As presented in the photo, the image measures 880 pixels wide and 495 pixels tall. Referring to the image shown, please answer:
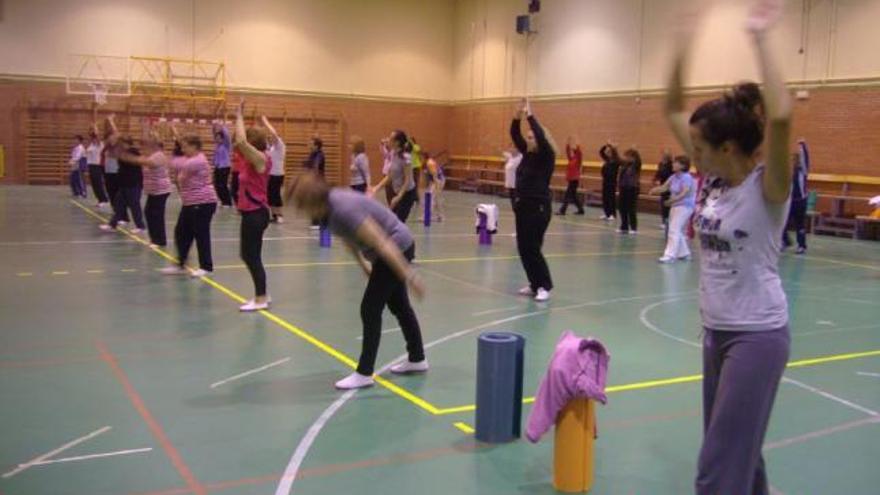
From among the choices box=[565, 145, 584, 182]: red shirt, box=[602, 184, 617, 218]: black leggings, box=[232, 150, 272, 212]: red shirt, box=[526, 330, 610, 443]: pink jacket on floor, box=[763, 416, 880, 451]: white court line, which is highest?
box=[565, 145, 584, 182]: red shirt

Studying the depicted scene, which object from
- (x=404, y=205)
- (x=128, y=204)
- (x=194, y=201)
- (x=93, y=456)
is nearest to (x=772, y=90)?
(x=93, y=456)

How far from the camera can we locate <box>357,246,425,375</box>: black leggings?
593cm

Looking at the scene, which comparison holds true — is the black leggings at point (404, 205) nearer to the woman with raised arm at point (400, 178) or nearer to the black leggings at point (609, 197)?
the woman with raised arm at point (400, 178)

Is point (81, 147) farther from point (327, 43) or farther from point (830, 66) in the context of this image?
point (830, 66)

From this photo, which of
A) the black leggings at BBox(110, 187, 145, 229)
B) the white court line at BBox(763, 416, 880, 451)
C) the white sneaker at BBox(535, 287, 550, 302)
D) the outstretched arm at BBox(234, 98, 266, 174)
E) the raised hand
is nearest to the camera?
the raised hand

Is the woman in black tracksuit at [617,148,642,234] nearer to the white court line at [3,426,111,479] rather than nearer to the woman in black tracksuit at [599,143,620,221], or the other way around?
the woman in black tracksuit at [599,143,620,221]

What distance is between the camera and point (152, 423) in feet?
17.3

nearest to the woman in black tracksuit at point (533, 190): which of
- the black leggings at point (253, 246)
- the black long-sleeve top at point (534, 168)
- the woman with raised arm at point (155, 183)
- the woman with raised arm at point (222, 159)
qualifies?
the black long-sleeve top at point (534, 168)

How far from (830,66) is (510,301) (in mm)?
14546

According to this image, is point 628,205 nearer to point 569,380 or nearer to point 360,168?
point 360,168

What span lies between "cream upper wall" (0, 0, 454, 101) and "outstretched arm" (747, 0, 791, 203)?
28.9 m

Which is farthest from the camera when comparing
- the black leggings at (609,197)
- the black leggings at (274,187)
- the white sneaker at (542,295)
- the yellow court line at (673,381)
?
the black leggings at (609,197)

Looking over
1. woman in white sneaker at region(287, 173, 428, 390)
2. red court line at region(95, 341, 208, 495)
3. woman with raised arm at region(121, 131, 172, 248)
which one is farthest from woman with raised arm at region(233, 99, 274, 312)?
woman with raised arm at region(121, 131, 172, 248)

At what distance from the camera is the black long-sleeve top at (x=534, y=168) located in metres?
9.16
